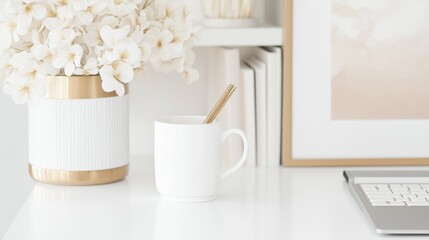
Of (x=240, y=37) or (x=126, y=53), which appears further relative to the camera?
(x=240, y=37)

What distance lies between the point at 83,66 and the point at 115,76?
70 mm

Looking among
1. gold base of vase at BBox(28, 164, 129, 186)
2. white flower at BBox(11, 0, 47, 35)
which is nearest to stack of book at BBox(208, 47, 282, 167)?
gold base of vase at BBox(28, 164, 129, 186)

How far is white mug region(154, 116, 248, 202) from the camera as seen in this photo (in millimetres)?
1291

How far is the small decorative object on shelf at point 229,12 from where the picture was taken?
1.55 m

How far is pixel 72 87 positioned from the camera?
54.1 inches

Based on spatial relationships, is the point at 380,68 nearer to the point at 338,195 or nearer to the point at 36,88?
the point at 338,195

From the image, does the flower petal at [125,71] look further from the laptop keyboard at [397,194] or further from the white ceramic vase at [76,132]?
the laptop keyboard at [397,194]

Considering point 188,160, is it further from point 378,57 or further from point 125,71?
point 378,57

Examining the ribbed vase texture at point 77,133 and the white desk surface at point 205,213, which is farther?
the ribbed vase texture at point 77,133

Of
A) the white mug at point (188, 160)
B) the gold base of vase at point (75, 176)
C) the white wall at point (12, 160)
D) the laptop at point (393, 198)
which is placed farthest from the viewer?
the white wall at point (12, 160)

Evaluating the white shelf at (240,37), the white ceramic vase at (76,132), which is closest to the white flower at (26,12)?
the white ceramic vase at (76,132)

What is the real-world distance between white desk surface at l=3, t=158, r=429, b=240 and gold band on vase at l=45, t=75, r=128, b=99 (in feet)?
0.47

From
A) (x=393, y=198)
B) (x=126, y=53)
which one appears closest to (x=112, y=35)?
(x=126, y=53)

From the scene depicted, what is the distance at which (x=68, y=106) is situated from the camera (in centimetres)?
137
